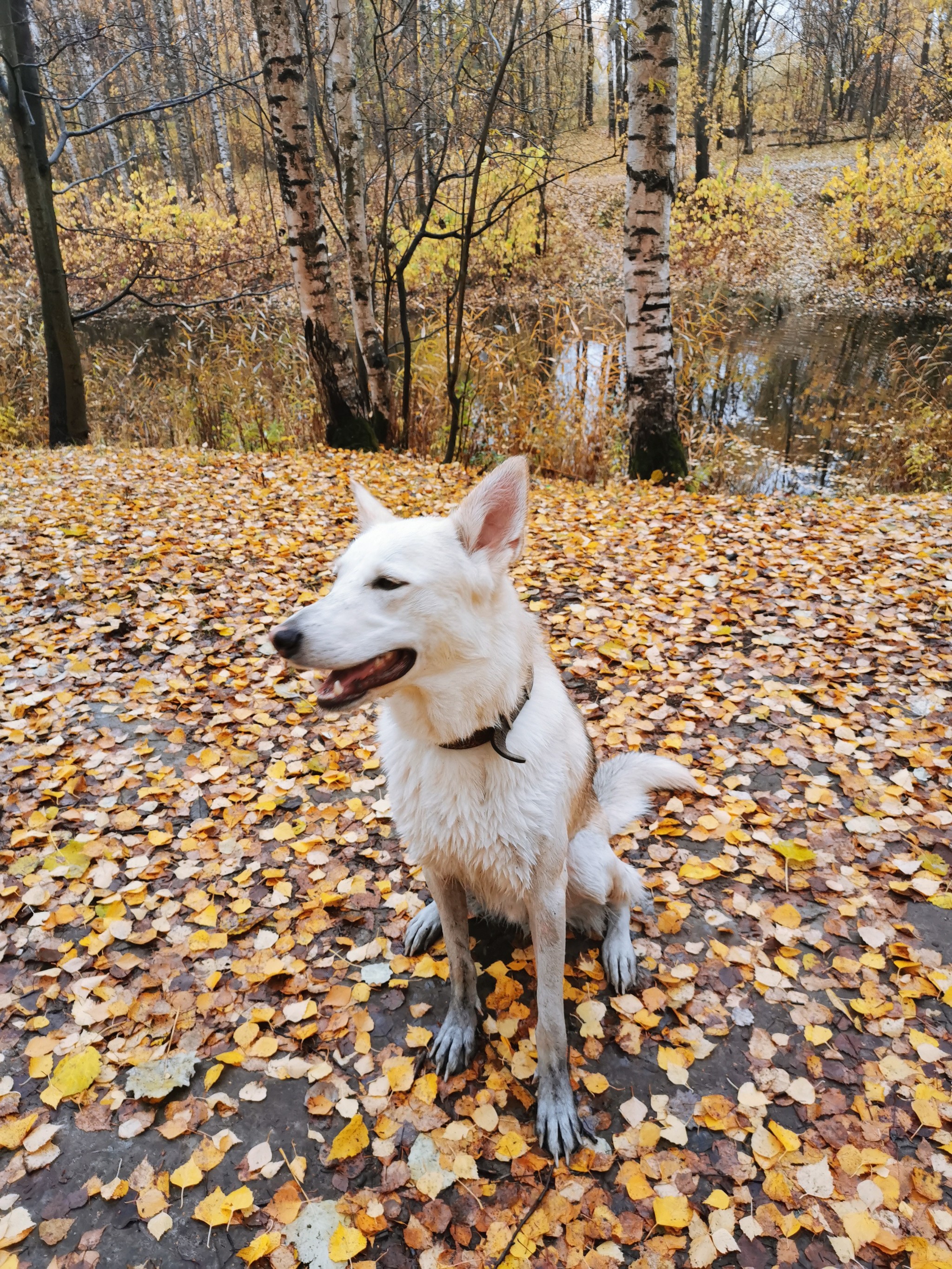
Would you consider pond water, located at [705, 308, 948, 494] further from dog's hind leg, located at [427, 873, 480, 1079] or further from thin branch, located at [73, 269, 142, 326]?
thin branch, located at [73, 269, 142, 326]

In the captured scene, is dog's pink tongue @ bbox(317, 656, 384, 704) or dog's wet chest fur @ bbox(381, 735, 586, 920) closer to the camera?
dog's pink tongue @ bbox(317, 656, 384, 704)

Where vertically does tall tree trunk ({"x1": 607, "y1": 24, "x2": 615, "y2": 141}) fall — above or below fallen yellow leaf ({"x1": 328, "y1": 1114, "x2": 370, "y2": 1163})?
above

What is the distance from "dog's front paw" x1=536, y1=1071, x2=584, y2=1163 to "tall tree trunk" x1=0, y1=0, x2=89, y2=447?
31.9 feet

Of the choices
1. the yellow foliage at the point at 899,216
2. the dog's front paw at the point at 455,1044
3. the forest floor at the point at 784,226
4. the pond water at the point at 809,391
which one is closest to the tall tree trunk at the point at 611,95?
the forest floor at the point at 784,226

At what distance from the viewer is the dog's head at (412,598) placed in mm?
1745

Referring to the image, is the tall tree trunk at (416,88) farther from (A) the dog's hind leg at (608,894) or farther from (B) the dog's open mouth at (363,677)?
(A) the dog's hind leg at (608,894)

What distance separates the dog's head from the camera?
1745 millimetres

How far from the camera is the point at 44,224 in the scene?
8094 millimetres

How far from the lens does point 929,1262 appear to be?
1.84m

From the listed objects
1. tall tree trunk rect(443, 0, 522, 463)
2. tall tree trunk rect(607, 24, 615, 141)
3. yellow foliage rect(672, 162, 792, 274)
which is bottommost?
tall tree trunk rect(443, 0, 522, 463)

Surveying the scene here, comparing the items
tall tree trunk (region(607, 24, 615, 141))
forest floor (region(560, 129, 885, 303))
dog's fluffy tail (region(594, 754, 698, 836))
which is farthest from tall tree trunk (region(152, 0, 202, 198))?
dog's fluffy tail (region(594, 754, 698, 836))

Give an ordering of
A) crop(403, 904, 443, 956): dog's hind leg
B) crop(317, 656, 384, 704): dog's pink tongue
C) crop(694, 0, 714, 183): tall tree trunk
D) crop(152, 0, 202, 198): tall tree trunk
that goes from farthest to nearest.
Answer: crop(152, 0, 202, 198): tall tree trunk
crop(694, 0, 714, 183): tall tree trunk
crop(403, 904, 443, 956): dog's hind leg
crop(317, 656, 384, 704): dog's pink tongue

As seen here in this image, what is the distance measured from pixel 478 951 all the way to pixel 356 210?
8.57m

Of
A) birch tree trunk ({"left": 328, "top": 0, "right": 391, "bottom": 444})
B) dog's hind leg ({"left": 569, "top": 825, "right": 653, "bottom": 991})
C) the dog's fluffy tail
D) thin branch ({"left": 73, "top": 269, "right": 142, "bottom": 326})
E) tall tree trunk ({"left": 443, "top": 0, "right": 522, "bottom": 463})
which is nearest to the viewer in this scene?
dog's hind leg ({"left": 569, "top": 825, "right": 653, "bottom": 991})
